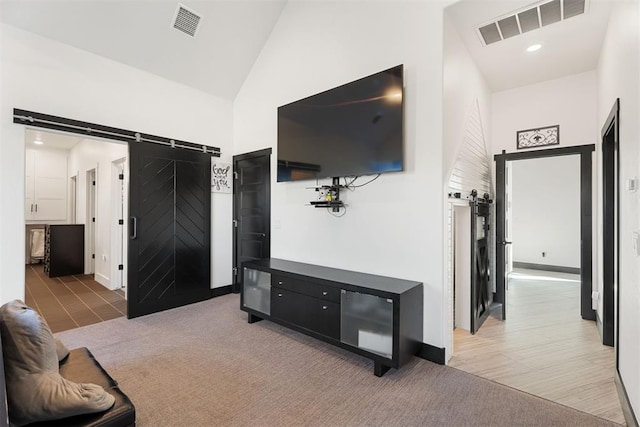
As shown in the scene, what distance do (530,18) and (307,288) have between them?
327cm

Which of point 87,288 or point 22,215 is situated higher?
point 22,215

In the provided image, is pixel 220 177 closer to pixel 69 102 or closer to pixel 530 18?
pixel 69 102

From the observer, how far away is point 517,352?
2.85 metres

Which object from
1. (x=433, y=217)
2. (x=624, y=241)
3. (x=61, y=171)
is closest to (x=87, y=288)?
(x=61, y=171)

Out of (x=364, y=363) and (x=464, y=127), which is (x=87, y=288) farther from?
(x=464, y=127)

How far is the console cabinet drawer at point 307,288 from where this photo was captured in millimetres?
2737

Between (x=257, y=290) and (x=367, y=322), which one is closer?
(x=367, y=322)

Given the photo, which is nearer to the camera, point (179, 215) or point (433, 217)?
point (433, 217)

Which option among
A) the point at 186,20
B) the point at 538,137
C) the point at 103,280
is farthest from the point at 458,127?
the point at 103,280

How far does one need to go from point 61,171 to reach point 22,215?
565cm

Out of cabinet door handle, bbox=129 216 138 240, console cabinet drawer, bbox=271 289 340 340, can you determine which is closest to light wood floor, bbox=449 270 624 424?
console cabinet drawer, bbox=271 289 340 340

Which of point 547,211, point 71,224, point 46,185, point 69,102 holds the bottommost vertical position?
point 71,224

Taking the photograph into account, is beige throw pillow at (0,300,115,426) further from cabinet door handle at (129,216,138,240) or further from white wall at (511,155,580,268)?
white wall at (511,155,580,268)

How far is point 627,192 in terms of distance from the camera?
1978 mm
